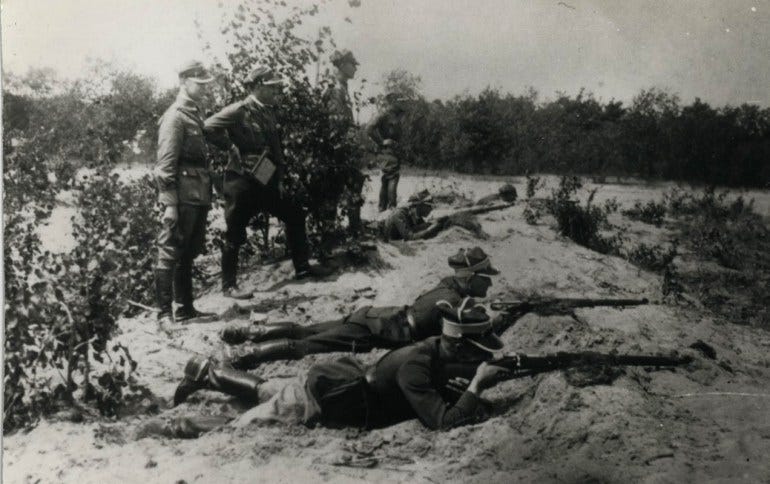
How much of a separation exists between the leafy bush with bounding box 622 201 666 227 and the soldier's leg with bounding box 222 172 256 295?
10.5 feet

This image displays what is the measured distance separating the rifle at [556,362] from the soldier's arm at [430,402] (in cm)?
20

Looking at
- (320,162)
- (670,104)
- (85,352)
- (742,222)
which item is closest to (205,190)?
(320,162)

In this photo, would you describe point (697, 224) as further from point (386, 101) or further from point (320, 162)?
point (320, 162)

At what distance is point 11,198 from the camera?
3.79 meters

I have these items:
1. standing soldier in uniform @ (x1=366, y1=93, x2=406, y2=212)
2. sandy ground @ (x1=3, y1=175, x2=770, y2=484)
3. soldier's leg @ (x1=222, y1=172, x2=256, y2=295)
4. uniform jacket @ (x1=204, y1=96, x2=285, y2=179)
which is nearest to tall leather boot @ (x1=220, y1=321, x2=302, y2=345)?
sandy ground @ (x1=3, y1=175, x2=770, y2=484)

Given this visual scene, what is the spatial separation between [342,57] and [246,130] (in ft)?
2.81

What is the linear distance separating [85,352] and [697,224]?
4.48 metres

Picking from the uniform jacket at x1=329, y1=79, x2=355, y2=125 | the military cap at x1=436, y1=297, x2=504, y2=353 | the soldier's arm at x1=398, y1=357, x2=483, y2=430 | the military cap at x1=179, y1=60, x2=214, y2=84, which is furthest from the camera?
the uniform jacket at x1=329, y1=79, x2=355, y2=125

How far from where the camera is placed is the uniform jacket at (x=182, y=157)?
3.92 meters

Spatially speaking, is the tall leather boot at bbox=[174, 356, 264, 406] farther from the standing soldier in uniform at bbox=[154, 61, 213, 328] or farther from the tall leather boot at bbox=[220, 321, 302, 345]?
the standing soldier in uniform at bbox=[154, 61, 213, 328]

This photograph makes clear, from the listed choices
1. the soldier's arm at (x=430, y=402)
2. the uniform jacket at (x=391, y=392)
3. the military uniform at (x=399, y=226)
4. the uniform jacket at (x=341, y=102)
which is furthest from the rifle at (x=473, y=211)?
the soldier's arm at (x=430, y=402)

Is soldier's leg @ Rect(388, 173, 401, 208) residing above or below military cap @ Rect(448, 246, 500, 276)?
above

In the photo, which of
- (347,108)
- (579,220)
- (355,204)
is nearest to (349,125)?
(347,108)

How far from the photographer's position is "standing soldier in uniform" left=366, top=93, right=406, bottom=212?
575 cm
